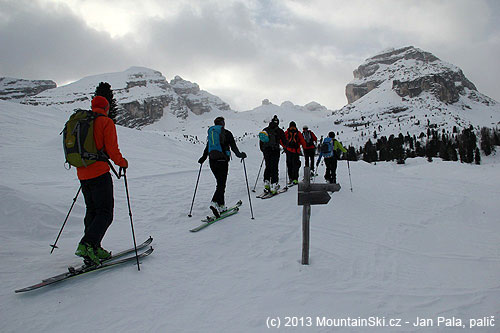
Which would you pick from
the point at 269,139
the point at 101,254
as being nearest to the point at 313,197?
the point at 101,254

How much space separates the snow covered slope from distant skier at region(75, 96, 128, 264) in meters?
0.46

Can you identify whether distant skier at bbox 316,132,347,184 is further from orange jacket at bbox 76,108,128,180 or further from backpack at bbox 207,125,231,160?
orange jacket at bbox 76,108,128,180

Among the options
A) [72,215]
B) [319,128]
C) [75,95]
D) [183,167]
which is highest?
[75,95]

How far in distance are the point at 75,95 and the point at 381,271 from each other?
237 metres

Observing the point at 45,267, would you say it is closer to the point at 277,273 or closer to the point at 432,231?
the point at 277,273

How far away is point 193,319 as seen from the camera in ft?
9.69

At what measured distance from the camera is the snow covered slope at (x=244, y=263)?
307cm

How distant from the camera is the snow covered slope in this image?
10.1ft

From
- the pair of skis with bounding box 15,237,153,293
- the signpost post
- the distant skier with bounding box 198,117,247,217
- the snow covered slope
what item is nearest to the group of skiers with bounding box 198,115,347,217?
the distant skier with bounding box 198,117,247,217

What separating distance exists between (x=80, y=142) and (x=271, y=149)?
628 cm

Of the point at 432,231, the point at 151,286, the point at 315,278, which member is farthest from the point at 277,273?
the point at 432,231

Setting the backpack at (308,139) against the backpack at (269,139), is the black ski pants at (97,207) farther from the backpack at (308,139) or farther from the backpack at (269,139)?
the backpack at (308,139)

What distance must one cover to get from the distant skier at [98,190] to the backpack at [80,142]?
0.07 metres

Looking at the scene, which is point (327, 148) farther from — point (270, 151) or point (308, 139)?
point (270, 151)
